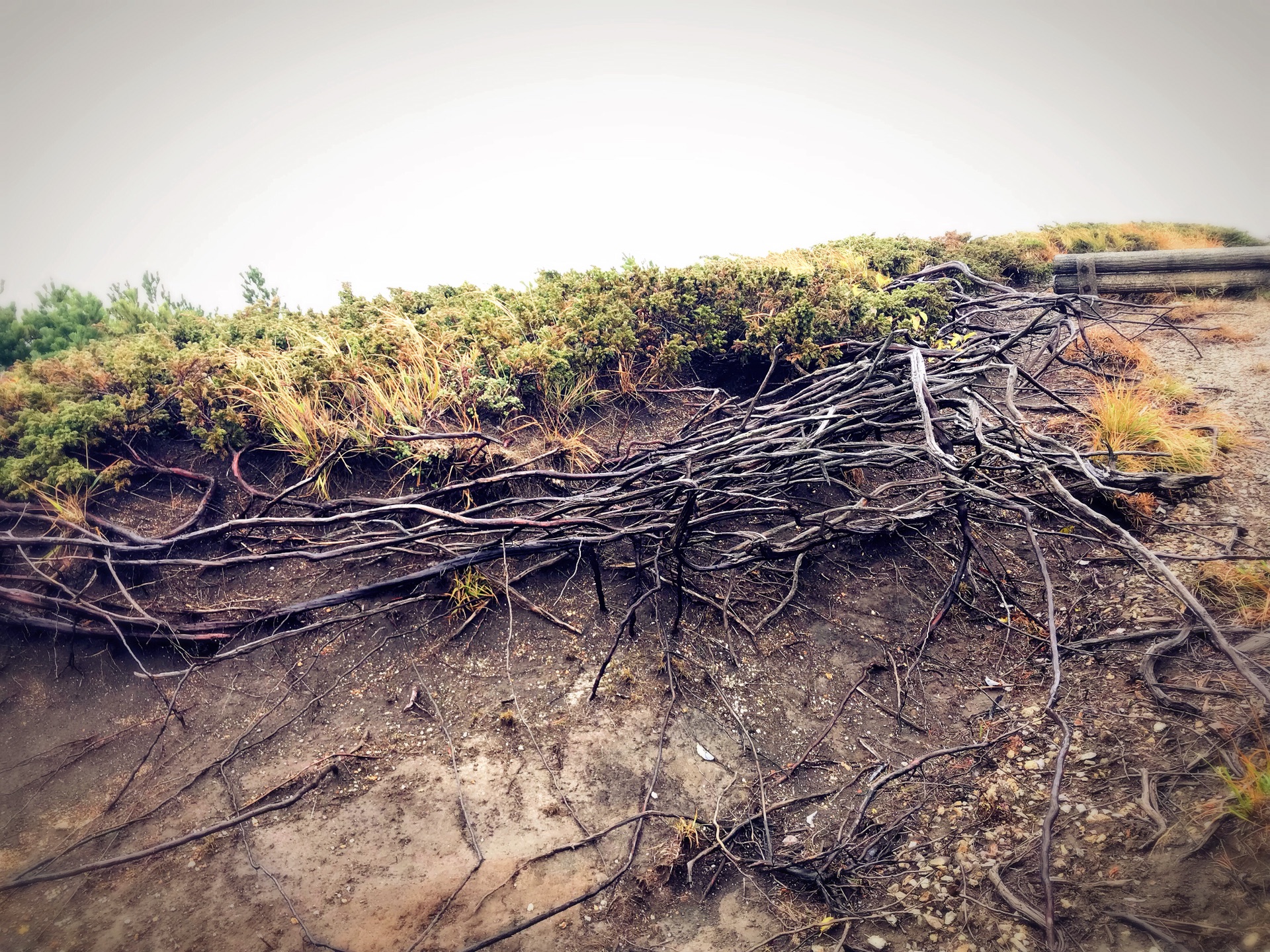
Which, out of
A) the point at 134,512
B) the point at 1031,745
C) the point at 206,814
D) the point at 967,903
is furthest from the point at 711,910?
the point at 134,512

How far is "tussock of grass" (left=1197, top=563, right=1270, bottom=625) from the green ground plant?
2.54 m

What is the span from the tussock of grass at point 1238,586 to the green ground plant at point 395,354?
8.34 ft

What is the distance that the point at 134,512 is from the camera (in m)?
4.66

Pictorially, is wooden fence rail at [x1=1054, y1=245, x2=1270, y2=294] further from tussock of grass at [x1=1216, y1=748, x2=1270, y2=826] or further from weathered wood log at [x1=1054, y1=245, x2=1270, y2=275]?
tussock of grass at [x1=1216, y1=748, x2=1270, y2=826]

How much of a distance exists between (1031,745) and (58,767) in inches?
218

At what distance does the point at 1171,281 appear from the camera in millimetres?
7941

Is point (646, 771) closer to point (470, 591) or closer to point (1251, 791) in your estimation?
point (470, 591)

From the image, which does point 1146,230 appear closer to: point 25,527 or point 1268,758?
point 1268,758

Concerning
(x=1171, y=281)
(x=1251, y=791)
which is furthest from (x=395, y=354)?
(x=1171, y=281)

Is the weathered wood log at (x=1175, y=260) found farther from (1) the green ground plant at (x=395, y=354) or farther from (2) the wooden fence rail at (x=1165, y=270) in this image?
(1) the green ground plant at (x=395, y=354)

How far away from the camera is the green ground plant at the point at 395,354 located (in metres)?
4.73

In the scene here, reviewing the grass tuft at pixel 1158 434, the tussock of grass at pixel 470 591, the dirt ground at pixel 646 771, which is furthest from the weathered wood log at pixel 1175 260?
the tussock of grass at pixel 470 591

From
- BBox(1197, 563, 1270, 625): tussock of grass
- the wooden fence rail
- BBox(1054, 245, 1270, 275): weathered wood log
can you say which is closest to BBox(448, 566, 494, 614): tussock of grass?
BBox(1197, 563, 1270, 625): tussock of grass

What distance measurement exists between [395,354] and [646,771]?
13.3ft
